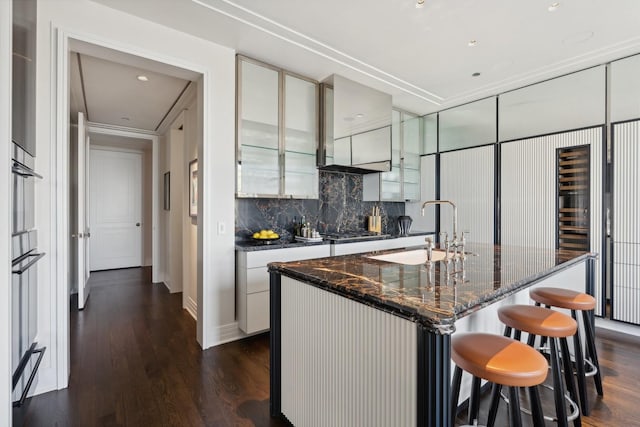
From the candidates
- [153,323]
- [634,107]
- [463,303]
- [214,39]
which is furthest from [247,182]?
[634,107]

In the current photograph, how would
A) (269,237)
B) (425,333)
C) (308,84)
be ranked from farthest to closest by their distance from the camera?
(308,84)
(269,237)
(425,333)

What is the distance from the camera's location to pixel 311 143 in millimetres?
3678

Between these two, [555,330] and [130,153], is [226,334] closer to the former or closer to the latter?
[555,330]

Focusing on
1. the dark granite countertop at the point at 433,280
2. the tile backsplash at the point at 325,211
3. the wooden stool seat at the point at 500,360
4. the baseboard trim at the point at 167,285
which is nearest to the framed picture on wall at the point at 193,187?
the tile backsplash at the point at 325,211

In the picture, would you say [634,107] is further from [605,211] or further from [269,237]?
[269,237]

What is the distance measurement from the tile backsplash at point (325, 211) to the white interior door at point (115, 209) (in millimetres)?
4597

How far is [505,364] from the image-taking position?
3.91 ft

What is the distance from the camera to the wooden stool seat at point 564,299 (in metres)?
1.95

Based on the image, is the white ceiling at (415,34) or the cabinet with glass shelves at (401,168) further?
the cabinet with glass shelves at (401,168)

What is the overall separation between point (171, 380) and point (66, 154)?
1801 millimetres

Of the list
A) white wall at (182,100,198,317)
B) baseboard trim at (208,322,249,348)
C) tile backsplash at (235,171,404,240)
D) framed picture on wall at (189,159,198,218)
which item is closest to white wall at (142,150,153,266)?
white wall at (182,100,198,317)

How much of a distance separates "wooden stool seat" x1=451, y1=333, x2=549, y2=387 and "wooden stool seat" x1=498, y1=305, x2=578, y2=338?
0.40 m

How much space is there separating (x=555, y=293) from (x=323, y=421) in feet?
5.69

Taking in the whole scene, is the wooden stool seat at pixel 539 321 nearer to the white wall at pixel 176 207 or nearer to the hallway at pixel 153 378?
the hallway at pixel 153 378
